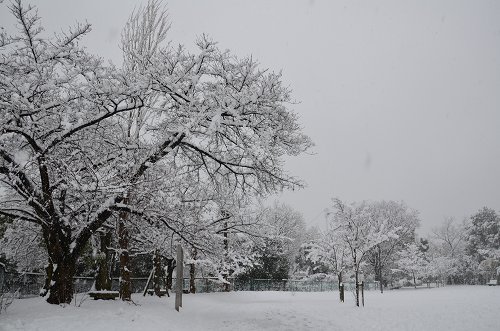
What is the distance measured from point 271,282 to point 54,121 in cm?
2806

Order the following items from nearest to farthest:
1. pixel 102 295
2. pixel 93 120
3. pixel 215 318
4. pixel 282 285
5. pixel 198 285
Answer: pixel 93 120
pixel 215 318
pixel 102 295
pixel 198 285
pixel 282 285

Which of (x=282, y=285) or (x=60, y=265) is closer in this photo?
(x=60, y=265)

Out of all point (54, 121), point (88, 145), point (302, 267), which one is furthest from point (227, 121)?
point (302, 267)

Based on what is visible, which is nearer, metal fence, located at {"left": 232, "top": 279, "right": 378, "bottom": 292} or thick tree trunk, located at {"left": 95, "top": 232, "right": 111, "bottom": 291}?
thick tree trunk, located at {"left": 95, "top": 232, "right": 111, "bottom": 291}

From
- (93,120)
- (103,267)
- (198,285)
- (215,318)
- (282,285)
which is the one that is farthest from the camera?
(282,285)

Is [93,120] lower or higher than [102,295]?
higher

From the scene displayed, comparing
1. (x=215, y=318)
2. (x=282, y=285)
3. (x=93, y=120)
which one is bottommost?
(x=282, y=285)

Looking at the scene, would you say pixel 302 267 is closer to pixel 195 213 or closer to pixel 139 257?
pixel 139 257

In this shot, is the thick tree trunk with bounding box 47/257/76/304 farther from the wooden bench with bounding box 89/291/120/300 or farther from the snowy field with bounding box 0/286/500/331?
the wooden bench with bounding box 89/291/120/300

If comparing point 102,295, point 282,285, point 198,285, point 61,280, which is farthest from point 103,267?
point 282,285

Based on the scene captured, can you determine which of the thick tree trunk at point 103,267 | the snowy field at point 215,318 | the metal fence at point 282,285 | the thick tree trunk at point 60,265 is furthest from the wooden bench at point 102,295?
the metal fence at point 282,285

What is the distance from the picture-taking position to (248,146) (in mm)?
9516

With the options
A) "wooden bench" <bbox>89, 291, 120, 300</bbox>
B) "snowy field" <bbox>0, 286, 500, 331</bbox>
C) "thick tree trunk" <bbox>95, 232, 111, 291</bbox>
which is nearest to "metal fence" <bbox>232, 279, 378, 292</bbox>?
"thick tree trunk" <bbox>95, 232, 111, 291</bbox>

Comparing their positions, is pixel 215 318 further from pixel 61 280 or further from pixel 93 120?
pixel 93 120
